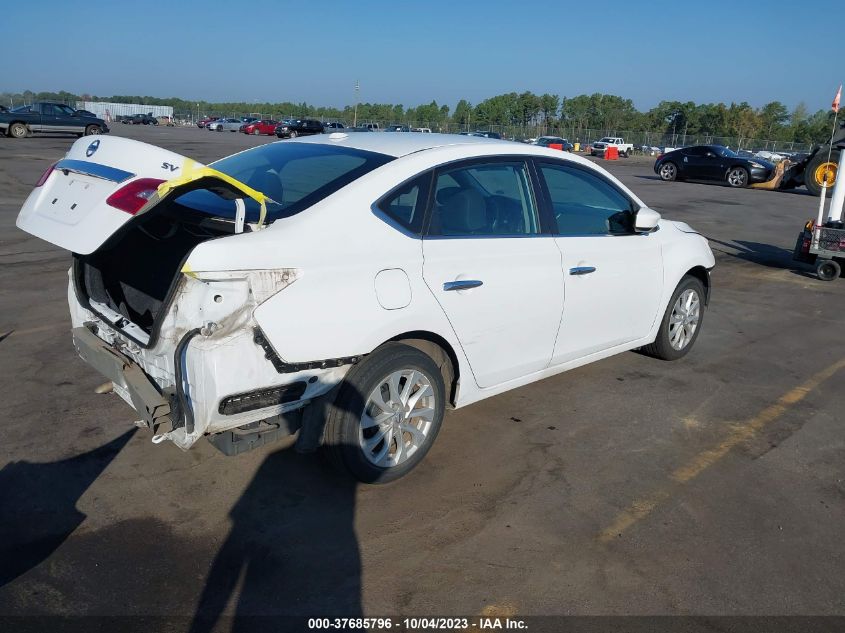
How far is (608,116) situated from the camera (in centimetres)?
9569

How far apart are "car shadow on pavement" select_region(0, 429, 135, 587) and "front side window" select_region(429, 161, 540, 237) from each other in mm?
2232

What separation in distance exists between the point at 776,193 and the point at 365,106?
97358 mm

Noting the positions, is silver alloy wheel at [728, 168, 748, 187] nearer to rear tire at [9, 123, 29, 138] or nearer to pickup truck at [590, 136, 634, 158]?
pickup truck at [590, 136, 634, 158]

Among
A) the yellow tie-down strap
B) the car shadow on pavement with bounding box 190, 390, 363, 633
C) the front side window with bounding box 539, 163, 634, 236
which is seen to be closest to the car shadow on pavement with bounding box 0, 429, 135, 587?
the car shadow on pavement with bounding box 190, 390, 363, 633

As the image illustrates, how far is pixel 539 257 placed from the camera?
13.9 feet

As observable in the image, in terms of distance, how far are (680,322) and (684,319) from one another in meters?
0.07

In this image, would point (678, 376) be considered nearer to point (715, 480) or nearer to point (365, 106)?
point (715, 480)

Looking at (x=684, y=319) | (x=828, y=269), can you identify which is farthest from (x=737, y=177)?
(x=684, y=319)

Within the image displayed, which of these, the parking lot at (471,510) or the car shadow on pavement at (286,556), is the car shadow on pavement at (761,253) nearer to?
the parking lot at (471,510)

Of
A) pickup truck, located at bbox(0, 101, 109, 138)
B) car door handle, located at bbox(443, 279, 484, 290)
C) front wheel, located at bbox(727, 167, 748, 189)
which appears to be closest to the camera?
car door handle, located at bbox(443, 279, 484, 290)

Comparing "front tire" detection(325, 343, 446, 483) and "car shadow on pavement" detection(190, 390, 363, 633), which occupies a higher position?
"front tire" detection(325, 343, 446, 483)

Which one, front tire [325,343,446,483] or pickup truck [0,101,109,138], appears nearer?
front tire [325,343,446,483]

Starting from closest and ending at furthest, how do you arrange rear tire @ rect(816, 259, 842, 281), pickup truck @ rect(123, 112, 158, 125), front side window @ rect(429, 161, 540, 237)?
front side window @ rect(429, 161, 540, 237), rear tire @ rect(816, 259, 842, 281), pickup truck @ rect(123, 112, 158, 125)

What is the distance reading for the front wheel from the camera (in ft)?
87.3
